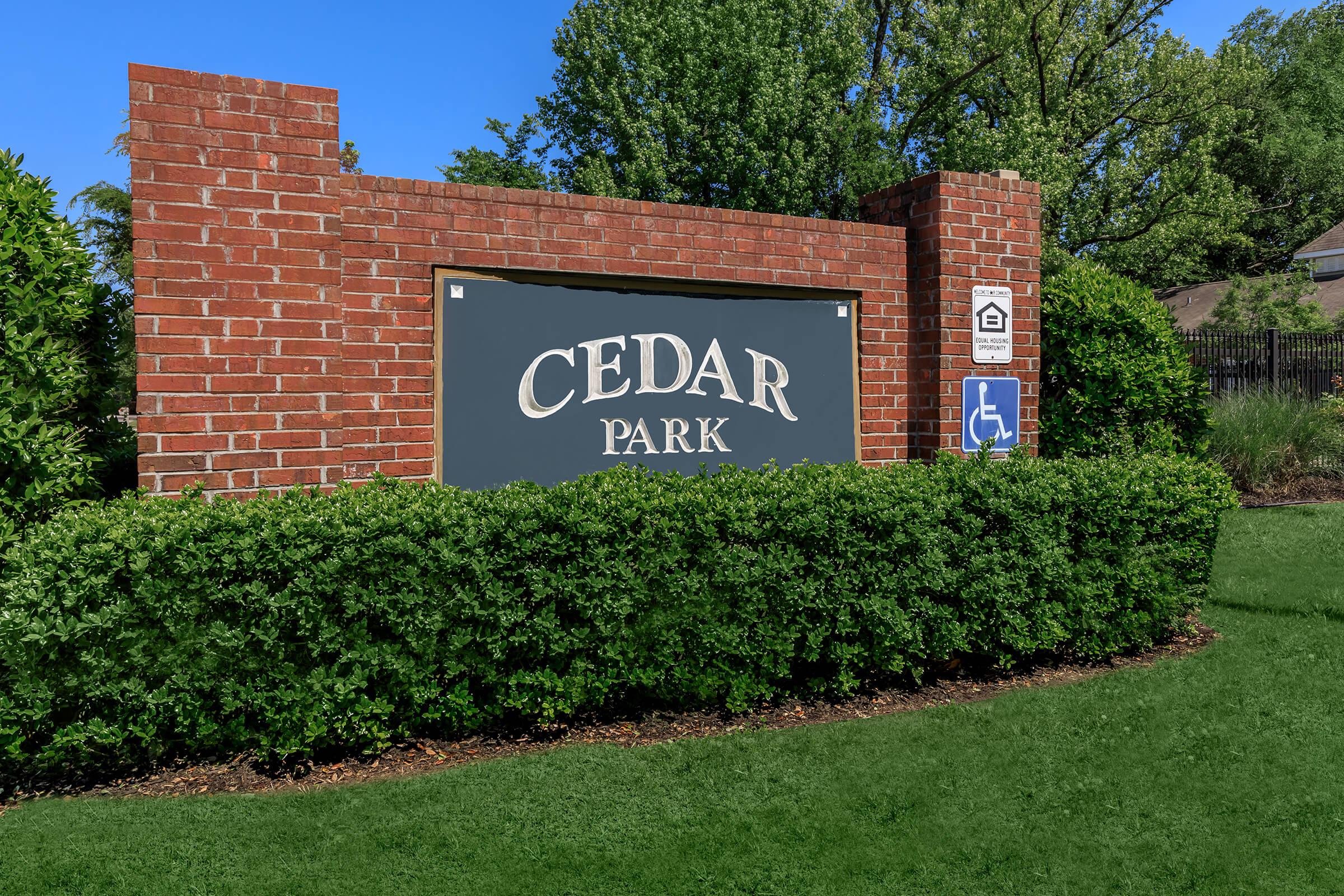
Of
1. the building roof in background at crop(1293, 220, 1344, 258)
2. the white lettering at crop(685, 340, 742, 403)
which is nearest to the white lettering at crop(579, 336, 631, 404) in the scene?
the white lettering at crop(685, 340, 742, 403)

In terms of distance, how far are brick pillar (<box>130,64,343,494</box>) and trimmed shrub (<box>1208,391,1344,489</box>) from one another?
38.1 feet

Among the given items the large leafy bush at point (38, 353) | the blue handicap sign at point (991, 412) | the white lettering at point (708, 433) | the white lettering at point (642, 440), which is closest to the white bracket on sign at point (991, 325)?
the blue handicap sign at point (991, 412)

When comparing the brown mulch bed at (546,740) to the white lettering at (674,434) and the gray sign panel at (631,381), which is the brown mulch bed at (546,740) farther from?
the white lettering at (674,434)

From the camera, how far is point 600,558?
14.3 ft

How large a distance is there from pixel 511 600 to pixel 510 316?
1.90m

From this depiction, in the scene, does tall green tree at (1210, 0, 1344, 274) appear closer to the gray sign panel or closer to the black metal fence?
the black metal fence

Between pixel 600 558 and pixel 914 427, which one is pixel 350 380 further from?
pixel 914 427

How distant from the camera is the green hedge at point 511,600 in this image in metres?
3.83

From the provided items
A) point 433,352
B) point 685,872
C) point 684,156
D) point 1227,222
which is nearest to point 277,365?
point 433,352

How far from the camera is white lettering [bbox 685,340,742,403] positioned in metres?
5.97

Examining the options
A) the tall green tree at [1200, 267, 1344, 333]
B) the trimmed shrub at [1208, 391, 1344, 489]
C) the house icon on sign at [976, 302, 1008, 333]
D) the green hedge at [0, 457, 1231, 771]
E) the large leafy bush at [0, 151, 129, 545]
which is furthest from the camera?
the tall green tree at [1200, 267, 1344, 333]

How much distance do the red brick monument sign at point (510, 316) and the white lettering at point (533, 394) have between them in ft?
0.06

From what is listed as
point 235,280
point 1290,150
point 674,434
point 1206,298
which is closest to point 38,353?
point 235,280

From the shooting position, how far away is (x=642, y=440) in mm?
5805
